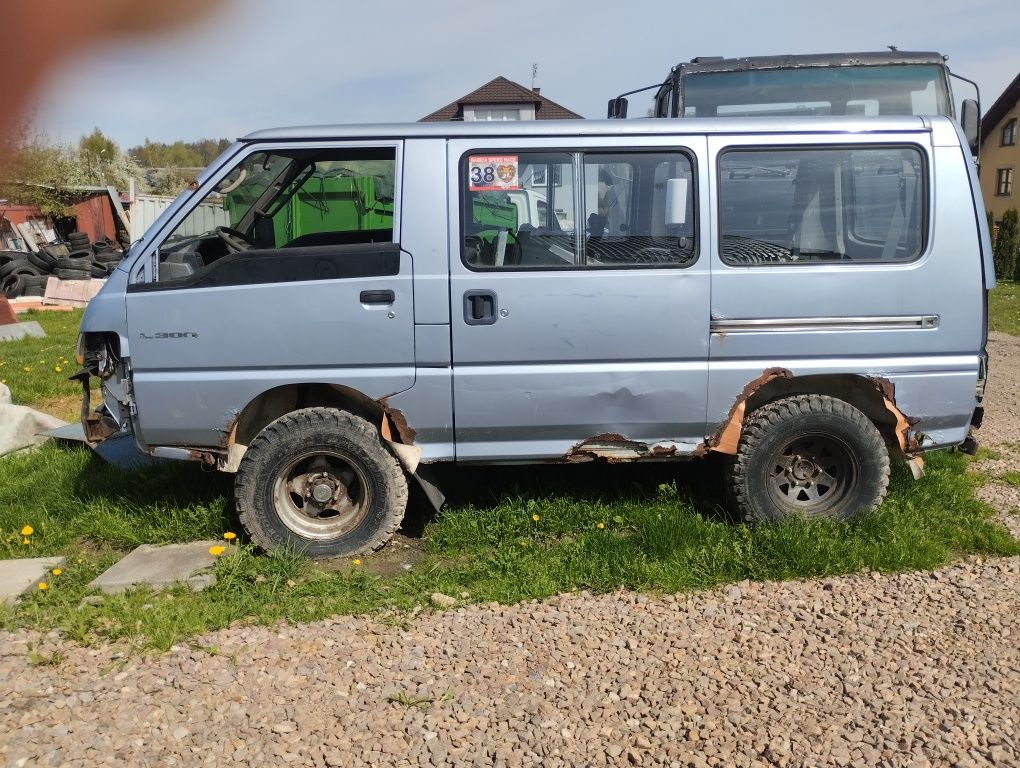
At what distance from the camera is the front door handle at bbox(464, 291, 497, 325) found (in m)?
4.36

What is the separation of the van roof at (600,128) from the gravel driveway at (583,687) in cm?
236

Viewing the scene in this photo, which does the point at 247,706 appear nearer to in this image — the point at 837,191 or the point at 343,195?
the point at 343,195

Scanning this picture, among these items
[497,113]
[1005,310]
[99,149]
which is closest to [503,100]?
[497,113]

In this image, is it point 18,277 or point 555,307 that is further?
point 18,277

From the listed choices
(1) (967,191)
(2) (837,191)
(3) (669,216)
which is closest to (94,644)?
(3) (669,216)

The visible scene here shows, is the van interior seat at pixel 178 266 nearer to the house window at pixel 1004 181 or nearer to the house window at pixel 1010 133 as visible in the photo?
the house window at pixel 1004 181

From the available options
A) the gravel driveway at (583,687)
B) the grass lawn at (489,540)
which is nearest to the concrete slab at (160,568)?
the grass lawn at (489,540)

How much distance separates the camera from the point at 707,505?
5.00 m

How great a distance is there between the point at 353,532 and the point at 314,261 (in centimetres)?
146

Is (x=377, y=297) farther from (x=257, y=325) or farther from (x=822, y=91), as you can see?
(x=822, y=91)

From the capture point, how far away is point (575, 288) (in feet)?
14.3

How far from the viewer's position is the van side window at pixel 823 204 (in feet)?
14.6

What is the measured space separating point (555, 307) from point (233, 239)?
196cm

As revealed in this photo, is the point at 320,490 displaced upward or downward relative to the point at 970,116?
downward
